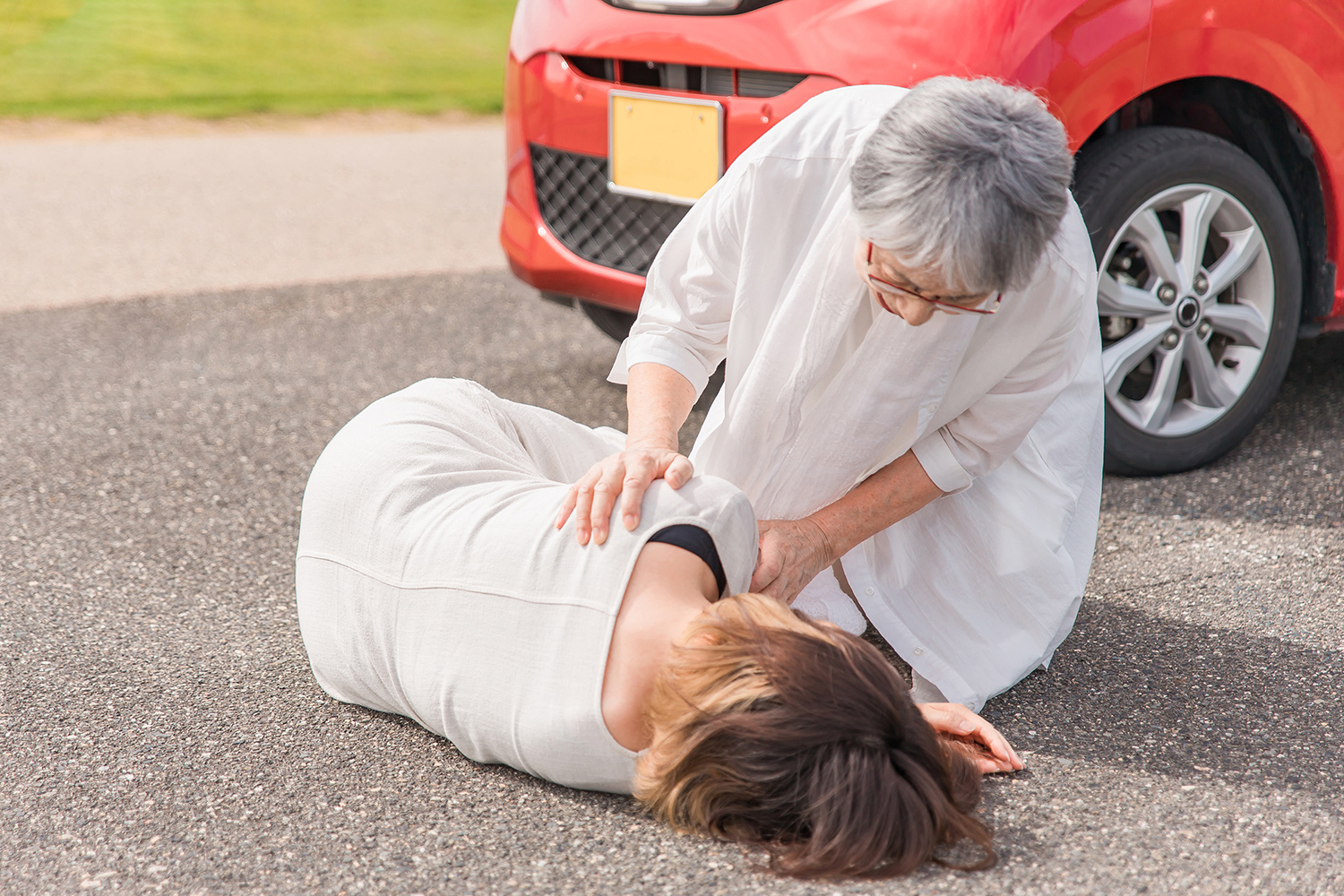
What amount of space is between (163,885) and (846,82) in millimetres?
2146

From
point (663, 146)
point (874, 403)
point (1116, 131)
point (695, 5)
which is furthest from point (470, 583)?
point (1116, 131)

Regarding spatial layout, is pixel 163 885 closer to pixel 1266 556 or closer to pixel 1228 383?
pixel 1266 556

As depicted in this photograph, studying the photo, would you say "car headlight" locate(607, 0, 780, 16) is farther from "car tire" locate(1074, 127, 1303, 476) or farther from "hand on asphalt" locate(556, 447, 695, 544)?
"hand on asphalt" locate(556, 447, 695, 544)

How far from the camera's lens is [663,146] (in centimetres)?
325

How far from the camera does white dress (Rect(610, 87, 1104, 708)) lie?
2.12 metres

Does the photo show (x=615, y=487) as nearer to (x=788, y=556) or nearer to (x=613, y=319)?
(x=788, y=556)

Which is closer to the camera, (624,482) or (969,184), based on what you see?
(969,184)

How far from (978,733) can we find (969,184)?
0.92 m

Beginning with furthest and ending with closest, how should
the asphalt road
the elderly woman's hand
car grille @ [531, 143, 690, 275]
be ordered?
car grille @ [531, 143, 690, 275] → the elderly woman's hand → the asphalt road

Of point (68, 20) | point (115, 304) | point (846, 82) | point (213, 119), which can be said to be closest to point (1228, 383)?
point (846, 82)

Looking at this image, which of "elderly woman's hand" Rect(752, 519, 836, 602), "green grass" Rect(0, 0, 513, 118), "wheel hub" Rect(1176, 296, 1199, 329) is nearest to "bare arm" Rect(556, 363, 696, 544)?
"elderly woman's hand" Rect(752, 519, 836, 602)

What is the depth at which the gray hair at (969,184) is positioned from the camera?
1.68 meters

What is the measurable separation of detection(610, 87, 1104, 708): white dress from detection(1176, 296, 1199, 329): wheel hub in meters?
0.89

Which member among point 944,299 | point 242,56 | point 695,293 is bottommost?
point 242,56
